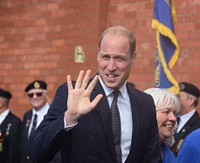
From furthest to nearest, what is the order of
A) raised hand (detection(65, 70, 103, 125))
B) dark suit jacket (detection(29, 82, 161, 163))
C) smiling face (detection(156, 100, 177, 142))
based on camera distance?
smiling face (detection(156, 100, 177, 142))
dark suit jacket (detection(29, 82, 161, 163))
raised hand (detection(65, 70, 103, 125))

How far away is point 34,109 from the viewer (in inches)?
→ 323

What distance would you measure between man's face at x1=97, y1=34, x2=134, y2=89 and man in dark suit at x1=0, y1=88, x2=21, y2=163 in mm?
5146

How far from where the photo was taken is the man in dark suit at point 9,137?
8188mm

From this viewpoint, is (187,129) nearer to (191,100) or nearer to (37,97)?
(191,100)

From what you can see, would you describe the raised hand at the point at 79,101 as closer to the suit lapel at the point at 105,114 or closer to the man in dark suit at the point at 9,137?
the suit lapel at the point at 105,114

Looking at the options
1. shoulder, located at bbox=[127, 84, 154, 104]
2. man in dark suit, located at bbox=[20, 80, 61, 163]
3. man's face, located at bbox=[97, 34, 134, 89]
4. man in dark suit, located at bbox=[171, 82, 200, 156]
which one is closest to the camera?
man's face, located at bbox=[97, 34, 134, 89]

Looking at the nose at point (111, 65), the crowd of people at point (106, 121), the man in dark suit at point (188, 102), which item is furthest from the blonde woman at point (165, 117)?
the man in dark suit at point (188, 102)

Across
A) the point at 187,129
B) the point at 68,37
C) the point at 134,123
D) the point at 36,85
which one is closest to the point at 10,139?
the point at 36,85

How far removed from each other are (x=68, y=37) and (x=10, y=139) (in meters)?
1.71

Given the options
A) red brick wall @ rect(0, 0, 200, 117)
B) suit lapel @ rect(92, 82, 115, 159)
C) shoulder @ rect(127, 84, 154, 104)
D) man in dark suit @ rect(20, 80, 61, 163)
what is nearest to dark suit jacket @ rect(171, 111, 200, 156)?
red brick wall @ rect(0, 0, 200, 117)

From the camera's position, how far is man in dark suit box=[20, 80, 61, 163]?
8.04 metres

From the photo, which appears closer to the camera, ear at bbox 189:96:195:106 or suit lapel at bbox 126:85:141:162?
suit lapel at bbox 126:85:141:162

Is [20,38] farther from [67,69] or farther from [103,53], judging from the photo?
[103,53]

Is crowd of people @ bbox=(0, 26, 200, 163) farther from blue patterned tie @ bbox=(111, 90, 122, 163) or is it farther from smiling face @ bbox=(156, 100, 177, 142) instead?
smiling face @ bbox=(156, 100, 177, 142)
